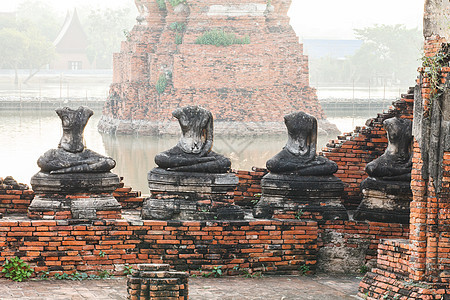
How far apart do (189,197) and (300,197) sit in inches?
45.3

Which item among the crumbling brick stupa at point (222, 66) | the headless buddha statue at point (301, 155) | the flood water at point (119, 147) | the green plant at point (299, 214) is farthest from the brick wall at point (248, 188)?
the crumbling brick stupa at point (222, 66)

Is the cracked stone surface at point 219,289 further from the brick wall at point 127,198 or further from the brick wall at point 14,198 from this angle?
the brick wall at point 127,198

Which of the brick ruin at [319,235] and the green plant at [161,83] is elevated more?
the green plant at [161,83]

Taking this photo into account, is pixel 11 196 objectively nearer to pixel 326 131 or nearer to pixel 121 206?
pixel 121 206

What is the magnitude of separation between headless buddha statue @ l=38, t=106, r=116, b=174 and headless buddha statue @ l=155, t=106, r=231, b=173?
59 centimetres

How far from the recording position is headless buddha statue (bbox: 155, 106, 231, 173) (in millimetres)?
10453

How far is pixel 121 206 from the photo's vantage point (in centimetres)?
1057

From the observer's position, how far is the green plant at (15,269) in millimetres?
9617

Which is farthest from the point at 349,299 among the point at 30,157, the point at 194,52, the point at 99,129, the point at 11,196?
the point at 99,129

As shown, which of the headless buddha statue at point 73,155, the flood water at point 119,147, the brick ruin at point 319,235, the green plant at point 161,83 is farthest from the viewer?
the green plant at point 161,83

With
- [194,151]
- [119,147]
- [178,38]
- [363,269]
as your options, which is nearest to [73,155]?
[194,151]

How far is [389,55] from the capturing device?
7012cm

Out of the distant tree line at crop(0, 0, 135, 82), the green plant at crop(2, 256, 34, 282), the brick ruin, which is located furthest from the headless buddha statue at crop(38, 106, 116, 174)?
the distant tree line at crop(0, 0, 135, 82)

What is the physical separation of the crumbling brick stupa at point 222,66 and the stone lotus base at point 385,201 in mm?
25293
